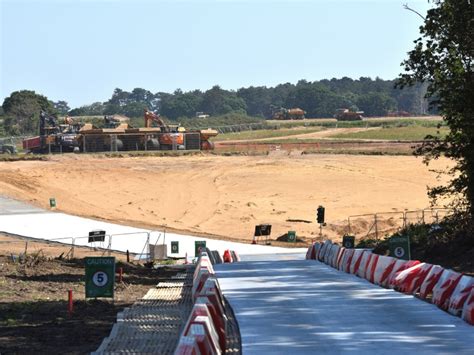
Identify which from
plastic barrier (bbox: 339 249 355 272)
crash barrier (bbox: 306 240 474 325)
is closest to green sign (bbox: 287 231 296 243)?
crash barrier (bbox: 306 240 474 325)

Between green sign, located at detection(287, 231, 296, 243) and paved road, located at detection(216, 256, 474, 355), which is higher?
paved road, located at detection(216, 256, 474, 355)

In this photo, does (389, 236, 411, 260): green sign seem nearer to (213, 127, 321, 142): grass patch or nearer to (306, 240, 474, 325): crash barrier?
(306, 240, 474, 325): crash barrier

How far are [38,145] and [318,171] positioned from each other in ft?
89.2

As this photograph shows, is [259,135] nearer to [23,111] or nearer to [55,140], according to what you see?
[23,111]

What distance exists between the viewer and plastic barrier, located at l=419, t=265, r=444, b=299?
20797 millimetres

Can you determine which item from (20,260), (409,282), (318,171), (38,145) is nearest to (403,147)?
(318,171)

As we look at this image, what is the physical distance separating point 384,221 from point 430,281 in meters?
36.2

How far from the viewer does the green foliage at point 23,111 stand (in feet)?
512

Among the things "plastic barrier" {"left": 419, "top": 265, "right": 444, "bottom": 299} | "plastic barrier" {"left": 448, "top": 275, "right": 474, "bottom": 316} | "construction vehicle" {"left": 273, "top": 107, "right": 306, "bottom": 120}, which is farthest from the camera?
"construction vehicle" {"left": 273, "top": 107, "right": 306, "bottom": 120}

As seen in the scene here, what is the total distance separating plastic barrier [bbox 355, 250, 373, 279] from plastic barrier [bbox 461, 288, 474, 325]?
27.6ft

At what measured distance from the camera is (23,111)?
162 metres

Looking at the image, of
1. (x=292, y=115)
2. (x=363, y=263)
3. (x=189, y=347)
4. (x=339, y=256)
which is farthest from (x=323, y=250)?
(x=292, y=115)

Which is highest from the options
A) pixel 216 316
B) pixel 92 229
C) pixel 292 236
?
pixel 216 316

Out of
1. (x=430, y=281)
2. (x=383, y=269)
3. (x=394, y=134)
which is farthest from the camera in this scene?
(x=394, y=134)
